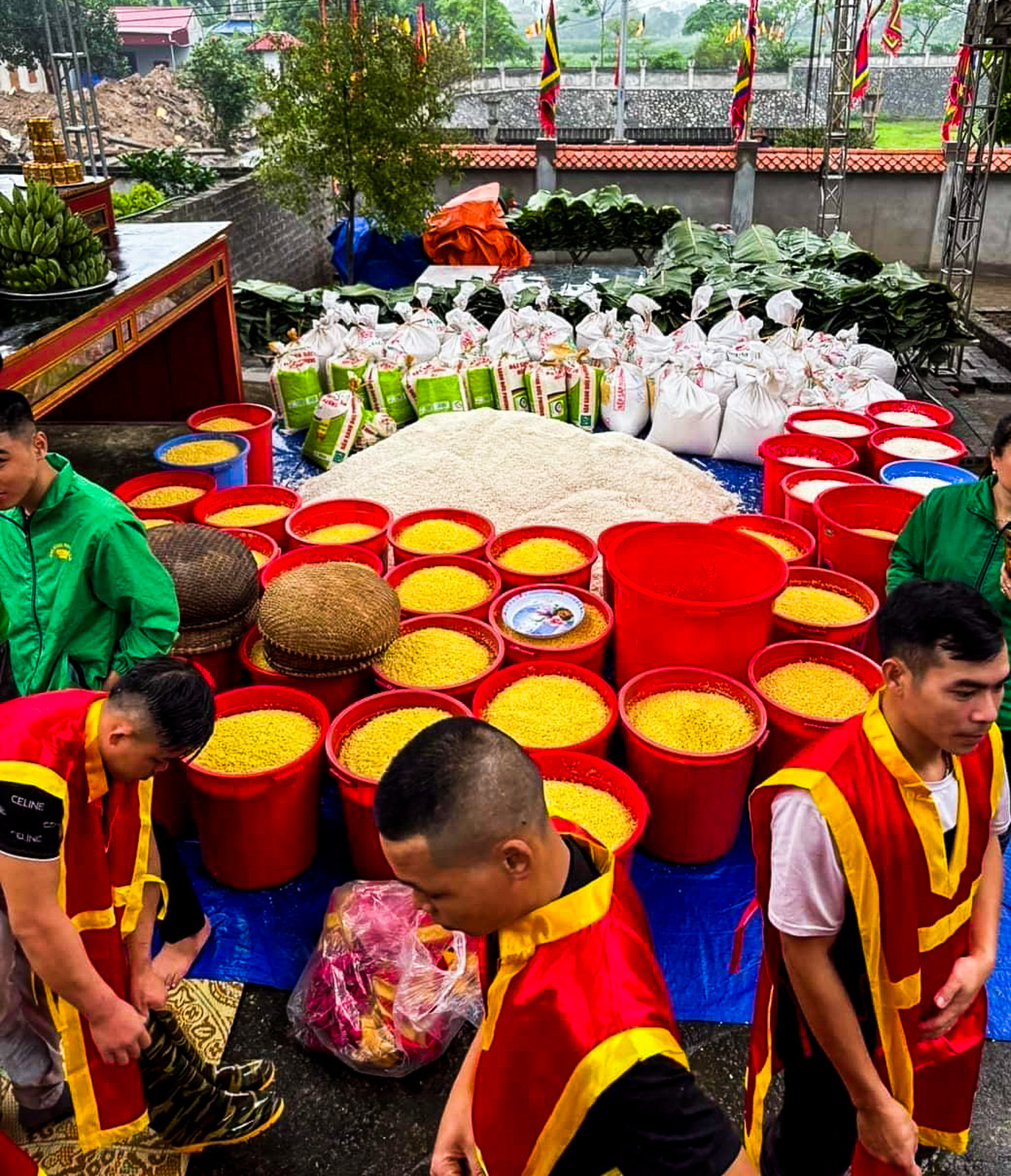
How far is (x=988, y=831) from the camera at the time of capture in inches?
65.3

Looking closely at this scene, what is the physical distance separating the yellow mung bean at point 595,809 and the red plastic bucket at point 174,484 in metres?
2.34

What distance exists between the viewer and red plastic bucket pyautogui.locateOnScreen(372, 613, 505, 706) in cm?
314

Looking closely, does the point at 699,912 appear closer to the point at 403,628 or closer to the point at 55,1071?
the point at 403,628

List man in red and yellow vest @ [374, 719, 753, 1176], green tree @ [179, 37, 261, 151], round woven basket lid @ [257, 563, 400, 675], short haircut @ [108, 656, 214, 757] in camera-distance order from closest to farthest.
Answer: man in red and yellow vest @ [374, 719, 753, 1176], short haircut @ [108, 656, 214, 757], round woven basket lid @ [257, 563, 400, 675], green tree @ [179, 37, 261, 151]

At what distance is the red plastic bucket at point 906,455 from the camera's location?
186 inches

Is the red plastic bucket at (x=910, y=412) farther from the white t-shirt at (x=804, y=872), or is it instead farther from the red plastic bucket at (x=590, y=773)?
the white t-shirt at (x=804, y=872)

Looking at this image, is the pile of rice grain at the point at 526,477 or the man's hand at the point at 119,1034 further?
the pile of rice grain at the point at 526,477

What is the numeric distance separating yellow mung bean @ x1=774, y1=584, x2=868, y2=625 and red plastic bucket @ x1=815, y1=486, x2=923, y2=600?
19 centimetres

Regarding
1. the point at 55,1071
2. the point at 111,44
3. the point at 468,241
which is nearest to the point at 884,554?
the point at 55,1071

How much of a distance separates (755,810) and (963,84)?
8.20 m

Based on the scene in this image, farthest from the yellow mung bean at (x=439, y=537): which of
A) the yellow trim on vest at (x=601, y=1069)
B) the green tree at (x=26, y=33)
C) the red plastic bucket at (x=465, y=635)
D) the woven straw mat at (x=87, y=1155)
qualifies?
the green tree at (x=26, y=33)

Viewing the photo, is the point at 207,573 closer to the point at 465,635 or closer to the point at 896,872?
the point at 465,635

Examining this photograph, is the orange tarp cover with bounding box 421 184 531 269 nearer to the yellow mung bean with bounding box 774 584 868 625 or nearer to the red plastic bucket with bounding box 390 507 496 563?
the red plastic bucket with bounding box 390 507 496 563

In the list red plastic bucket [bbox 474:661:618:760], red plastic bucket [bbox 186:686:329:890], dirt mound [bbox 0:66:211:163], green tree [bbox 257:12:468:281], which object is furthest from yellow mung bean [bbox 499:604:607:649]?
dirt mound [bbox 0:66:211:163]
